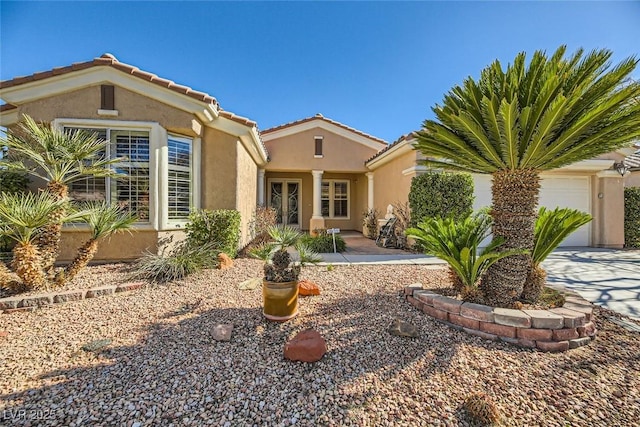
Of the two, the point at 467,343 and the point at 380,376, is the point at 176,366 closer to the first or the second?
the point at 380,376

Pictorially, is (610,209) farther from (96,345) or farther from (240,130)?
(96,345)

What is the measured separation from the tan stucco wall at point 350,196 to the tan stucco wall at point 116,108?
341 inches

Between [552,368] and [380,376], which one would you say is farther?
[552,368]

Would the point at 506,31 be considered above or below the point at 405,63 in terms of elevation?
below

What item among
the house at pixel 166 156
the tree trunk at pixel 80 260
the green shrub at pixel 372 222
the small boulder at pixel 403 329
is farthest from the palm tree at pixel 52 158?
the green shrub at pixel 372 222

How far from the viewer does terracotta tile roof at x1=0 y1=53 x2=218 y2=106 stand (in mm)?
6391

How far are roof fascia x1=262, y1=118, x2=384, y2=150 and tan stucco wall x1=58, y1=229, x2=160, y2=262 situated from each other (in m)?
8.32

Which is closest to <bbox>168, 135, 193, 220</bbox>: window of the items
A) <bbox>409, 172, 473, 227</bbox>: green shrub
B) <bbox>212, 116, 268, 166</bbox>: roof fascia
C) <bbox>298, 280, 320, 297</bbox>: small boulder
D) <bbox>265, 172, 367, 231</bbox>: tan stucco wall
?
<bbox>212, 116, 268, 166</bbox>: roof fascia

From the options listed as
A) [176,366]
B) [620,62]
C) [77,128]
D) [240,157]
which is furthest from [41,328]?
[620,62]

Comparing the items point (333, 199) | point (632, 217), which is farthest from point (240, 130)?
point (632, 217)

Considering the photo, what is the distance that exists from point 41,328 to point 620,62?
8.75 meters

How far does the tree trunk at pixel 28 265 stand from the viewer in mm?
4652

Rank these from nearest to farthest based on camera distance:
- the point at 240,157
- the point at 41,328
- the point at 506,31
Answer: the point at 41,328, the point at 506,31, the point at 240,157

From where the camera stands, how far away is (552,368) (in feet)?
9.54
